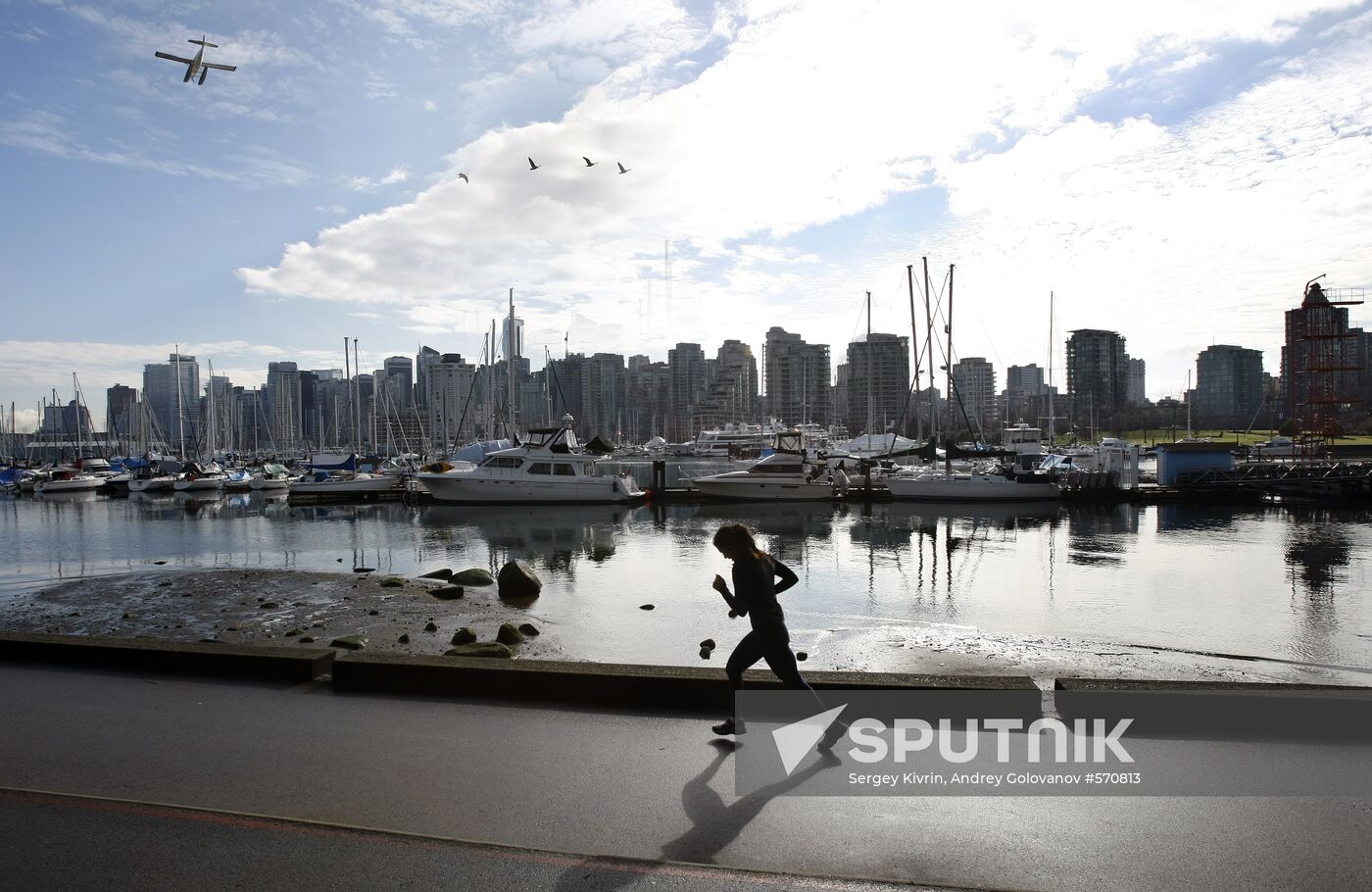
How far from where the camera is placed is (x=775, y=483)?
46.2 m

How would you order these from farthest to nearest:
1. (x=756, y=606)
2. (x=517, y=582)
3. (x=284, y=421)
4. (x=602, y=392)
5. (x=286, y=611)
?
(x=602, y=392)
(x=284, y=421)
(x=517, y=582)
(x=286, y=611)
(x=756, y=606)

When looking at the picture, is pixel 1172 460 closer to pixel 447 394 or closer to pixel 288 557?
pixel 288 557

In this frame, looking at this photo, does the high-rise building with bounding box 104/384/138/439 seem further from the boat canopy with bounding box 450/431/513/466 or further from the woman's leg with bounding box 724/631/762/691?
the woman's leg with bounding box 724/631/762/691

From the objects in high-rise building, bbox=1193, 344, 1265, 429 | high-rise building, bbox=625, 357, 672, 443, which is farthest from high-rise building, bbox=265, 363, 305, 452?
high-rise building, bbox=1193, 344, 1265, 429

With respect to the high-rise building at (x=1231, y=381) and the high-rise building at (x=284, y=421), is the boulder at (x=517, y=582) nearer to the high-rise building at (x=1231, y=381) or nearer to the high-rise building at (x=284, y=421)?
the high-rise building at (x=284, y=421)

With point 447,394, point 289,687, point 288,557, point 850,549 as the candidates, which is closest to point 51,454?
point 447,394

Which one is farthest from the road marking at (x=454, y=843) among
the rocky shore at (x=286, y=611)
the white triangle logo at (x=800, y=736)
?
the rocky shore at (x=286, y=611)

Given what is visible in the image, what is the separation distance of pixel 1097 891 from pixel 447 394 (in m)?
129

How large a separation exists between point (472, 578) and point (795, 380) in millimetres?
159743

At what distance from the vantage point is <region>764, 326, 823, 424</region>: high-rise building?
174000 millimetres

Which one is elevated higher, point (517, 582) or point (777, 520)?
point (517, 582)

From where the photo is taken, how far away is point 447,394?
127 metres

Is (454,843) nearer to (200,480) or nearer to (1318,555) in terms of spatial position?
(1318,555)

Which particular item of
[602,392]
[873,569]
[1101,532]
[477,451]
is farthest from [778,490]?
[602,392]
